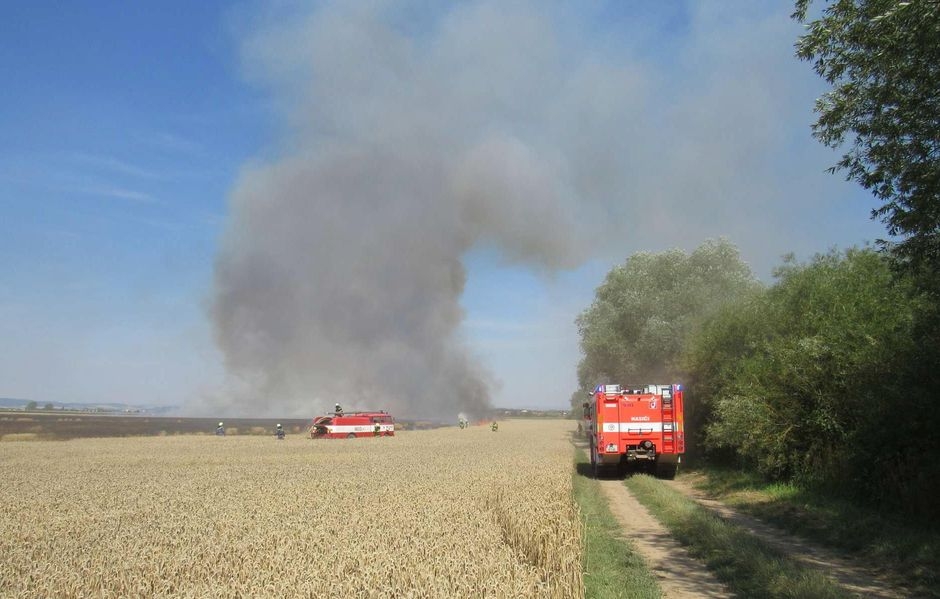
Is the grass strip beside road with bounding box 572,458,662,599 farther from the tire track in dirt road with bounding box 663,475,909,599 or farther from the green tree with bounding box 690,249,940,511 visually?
the green tree with bounding box 690,249,940,511

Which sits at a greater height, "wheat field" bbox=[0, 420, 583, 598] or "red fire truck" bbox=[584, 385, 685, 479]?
"red fire truck" bbox=[584, 385, 685, 479]

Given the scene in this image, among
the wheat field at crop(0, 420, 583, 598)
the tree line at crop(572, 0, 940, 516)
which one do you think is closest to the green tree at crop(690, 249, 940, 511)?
the tree line at crop(572, 0, 940, 516)

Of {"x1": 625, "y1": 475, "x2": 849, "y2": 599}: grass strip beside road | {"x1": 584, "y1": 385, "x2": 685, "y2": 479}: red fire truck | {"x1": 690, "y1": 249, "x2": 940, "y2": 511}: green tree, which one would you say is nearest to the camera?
{"x1": 625, "y1": 475, "x2": 849, "y2": 599}: grass strip beside road

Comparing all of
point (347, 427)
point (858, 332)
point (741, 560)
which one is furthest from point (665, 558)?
point (347, 427)

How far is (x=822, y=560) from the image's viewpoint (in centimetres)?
1253

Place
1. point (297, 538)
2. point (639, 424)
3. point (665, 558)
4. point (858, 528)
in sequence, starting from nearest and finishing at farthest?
point (297, 538), point (665, 558), point (858, 528), point (639, 424)

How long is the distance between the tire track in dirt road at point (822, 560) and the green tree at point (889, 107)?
5564 mm

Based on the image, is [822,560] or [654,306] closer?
[822,560]

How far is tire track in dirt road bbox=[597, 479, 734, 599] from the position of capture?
10.5 m

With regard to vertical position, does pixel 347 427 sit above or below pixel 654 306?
below

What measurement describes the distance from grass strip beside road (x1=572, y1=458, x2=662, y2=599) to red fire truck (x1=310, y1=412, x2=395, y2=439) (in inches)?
1801

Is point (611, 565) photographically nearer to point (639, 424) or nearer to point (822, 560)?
point (822, 560)

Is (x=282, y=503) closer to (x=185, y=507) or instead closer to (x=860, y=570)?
(x=185, y=507)

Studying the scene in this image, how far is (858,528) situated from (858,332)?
6.48m
